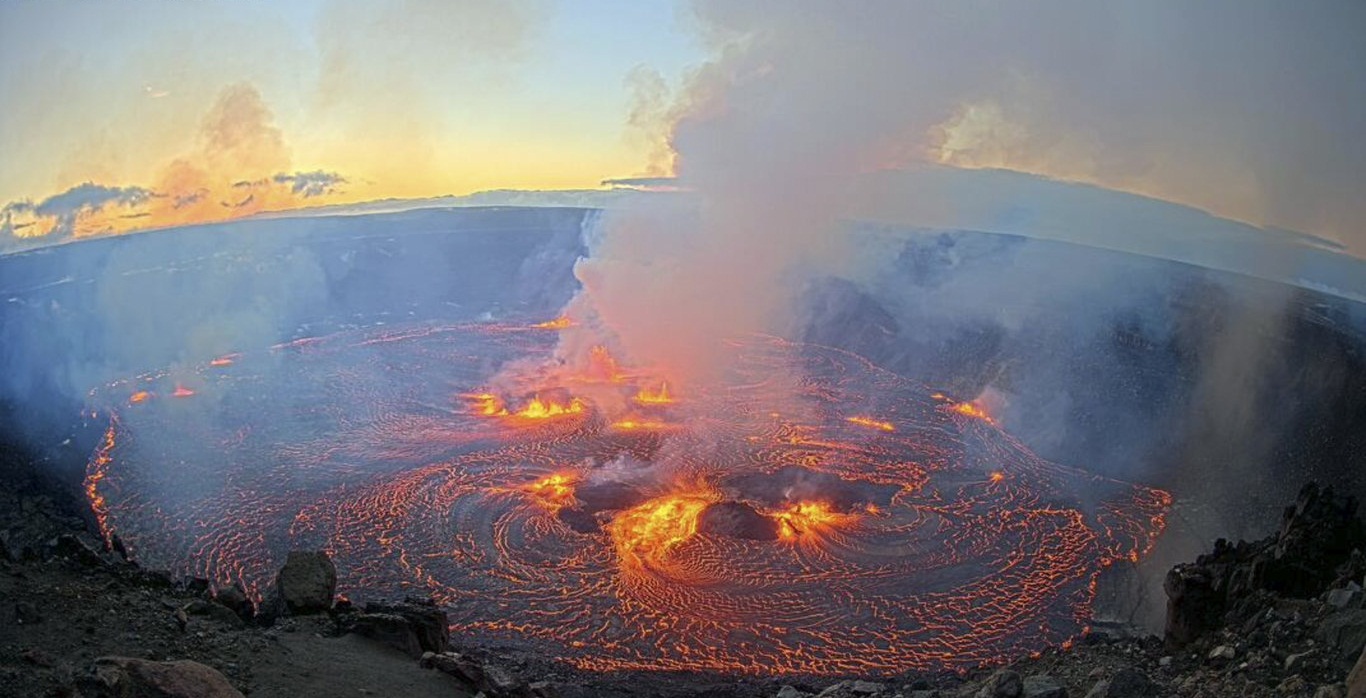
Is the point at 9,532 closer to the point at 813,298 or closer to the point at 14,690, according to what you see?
the point at 14,690

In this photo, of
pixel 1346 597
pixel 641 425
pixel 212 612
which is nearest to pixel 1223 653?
pixel 1346 597

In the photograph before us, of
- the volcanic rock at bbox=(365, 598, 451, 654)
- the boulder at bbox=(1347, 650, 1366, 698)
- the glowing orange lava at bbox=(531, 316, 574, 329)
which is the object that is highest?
the glowing orange lava at bbox=(531, 316, 574, 329)

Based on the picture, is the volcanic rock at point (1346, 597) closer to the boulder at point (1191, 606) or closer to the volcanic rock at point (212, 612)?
the boulder at point (1191, 606)

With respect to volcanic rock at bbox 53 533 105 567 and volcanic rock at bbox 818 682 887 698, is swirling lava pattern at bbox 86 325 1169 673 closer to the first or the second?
volcanic rock at bbox 818 682 887 698

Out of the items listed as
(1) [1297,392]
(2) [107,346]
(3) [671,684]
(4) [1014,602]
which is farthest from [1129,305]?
(2) [107,346]

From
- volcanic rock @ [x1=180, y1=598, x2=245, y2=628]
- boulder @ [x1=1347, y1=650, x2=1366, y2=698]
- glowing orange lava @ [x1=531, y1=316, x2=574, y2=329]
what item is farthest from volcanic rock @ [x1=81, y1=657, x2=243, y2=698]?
glowing orange lava @ [x1=531, y1=316, x2=574, y2=329]

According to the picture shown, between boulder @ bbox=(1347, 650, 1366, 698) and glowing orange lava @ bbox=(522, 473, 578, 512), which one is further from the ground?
boulder @ bbox=(1347, 650, 1366, 698)
